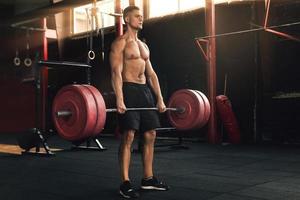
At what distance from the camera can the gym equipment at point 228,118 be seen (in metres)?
6.46

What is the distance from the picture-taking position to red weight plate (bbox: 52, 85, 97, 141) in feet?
9.14

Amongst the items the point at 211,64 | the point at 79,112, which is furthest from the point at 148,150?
the point at 211,64

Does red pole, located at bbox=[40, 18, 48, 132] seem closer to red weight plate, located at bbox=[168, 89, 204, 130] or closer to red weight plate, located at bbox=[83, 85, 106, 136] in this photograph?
red weight plate, located at bbox=[168, 89, 204, 130]

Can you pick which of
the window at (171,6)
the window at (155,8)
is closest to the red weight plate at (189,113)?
the window at (155,8)

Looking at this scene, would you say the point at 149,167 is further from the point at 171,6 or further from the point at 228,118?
the point at 171,6

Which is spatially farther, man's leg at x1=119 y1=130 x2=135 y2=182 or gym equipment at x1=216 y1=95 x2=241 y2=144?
gym equipment at x1=216 y1=95 x2=241 y2=144

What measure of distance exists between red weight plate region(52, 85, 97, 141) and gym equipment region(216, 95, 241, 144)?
3857 millimetres

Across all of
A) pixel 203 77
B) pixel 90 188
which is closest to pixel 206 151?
pixel 203 77

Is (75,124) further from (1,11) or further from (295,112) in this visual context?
(1,11)

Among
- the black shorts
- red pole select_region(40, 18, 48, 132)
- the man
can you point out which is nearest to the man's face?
the man

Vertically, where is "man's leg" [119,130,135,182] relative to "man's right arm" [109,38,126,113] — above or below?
below

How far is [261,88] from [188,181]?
3.62 metres

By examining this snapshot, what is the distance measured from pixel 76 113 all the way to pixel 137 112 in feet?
1.36

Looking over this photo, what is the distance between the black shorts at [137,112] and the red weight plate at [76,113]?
0.69ft
